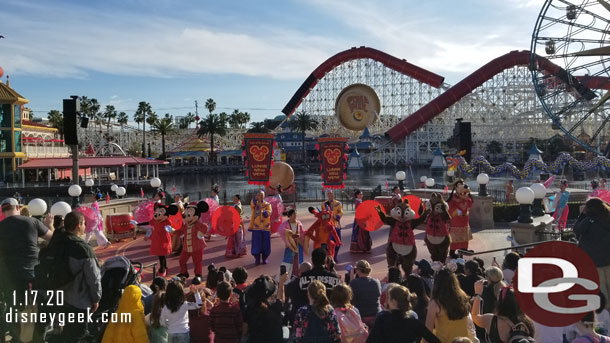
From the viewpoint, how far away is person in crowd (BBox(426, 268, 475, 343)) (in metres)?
3.97

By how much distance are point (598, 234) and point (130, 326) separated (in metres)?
5.73

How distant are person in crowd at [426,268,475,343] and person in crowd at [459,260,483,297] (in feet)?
4.72

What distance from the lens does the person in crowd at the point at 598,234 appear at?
19.2ft

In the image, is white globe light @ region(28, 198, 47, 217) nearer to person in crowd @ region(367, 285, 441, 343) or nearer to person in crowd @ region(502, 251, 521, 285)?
person in crowd @ region(367, 285, 441, 343)

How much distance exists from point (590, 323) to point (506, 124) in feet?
204

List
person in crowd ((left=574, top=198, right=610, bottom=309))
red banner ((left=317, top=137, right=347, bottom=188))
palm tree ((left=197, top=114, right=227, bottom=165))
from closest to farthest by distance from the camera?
person in crowd ((left=574, top=198, right=610, bottom=309)) → red banner ((left=317, top=137, right=347, bottom=188)) → palm tree ((left=197, top=114, right=227, bottom=165))

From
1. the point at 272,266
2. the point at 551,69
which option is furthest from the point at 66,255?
the point at 551,69

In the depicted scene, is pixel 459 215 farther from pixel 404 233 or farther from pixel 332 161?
pixel 332 161

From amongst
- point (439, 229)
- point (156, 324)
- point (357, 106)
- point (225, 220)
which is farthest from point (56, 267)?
point (357, 106)

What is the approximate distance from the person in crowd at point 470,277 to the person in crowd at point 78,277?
13.5 ft

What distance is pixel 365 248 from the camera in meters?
12.3

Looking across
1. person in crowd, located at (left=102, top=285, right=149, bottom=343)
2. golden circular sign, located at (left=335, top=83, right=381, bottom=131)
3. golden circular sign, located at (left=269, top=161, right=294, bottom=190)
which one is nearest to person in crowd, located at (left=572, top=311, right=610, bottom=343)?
person in crowd, located at (left=102, top=285, right=149, bottom=343)

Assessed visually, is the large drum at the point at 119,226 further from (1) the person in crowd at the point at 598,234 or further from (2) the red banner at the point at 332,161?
(1) the person in crowd at the point at 598,234

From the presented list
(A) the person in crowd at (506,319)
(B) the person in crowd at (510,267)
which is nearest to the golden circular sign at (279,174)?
(B) the person in crowd at (510,267)
